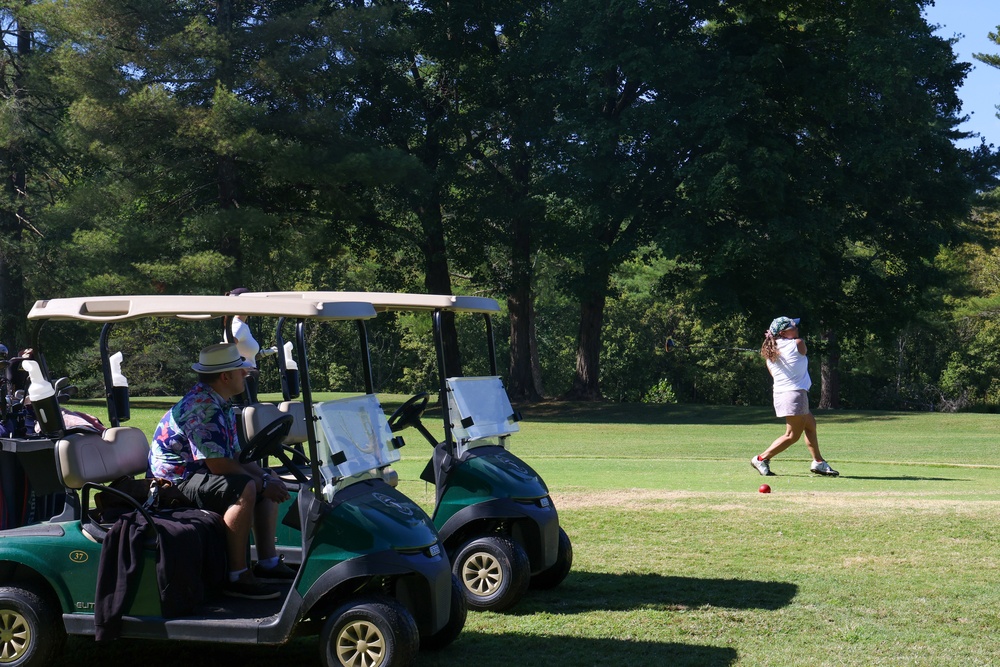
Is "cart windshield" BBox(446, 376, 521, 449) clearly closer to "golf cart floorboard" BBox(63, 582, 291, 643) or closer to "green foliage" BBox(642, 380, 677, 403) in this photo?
"golf cart floorboard" BBox(63, 582, 291, 643)

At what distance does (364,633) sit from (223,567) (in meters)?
0.77

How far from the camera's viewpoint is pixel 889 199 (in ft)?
A: 108

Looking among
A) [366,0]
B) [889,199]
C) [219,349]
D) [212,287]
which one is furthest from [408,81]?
[219,349]

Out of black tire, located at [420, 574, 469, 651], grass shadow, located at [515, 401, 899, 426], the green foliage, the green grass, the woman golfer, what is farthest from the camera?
the green foliage

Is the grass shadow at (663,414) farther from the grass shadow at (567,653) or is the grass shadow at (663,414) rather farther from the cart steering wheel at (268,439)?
the cart steering wheel at (268,439)

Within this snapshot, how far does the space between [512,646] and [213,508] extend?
1720 millimetres

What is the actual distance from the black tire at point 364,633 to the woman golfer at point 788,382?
8.14 m

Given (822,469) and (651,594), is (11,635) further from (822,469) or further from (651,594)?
(822,469)

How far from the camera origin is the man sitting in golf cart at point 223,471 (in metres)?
5.48

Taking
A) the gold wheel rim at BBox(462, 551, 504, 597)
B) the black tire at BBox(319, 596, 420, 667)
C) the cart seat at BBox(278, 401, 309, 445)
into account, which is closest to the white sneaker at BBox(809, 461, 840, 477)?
the gold wheel rim at BBox(462, 551, 504, 597)

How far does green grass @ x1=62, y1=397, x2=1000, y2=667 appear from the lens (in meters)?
6.04

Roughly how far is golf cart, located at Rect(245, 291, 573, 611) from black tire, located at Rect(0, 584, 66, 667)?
206 cm

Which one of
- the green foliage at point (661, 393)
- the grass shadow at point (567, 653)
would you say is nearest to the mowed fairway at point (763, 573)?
the grass shadow at point (567, 653)

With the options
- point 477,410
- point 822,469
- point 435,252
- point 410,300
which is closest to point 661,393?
point 435,252
